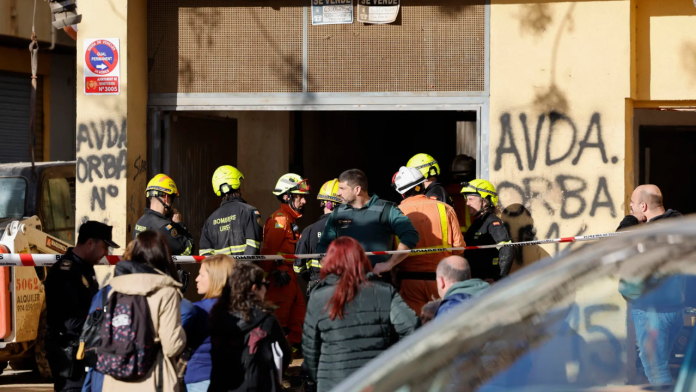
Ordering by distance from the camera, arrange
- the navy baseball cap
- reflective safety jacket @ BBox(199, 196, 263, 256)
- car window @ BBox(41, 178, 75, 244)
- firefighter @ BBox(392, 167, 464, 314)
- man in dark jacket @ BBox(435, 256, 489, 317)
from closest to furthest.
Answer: man in dark jacket @ BBox(435, 256, 489, 317)
the navy baseball cap
firefighter @ BBox(392, 167, 464, 314)
reflective safety jacket @ BBox(199, 196, 263, 256)
car window @ BBox(41, 178, 75, 244)

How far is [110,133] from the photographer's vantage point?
883 cm

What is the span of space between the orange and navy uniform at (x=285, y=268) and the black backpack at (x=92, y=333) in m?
3.39

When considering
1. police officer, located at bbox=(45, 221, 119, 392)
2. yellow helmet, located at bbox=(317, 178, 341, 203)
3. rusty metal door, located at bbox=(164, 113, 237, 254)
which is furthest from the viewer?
rusty metal door, located at bbox=(164, 113, 237, 254)

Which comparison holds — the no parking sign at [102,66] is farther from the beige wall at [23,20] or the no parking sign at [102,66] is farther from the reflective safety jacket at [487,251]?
the beige wall at [23,20]

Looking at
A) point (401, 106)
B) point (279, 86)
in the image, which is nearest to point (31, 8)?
point (279, 86)

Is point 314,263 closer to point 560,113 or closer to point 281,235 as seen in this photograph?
point 281,235

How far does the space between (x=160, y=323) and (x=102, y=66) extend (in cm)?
499

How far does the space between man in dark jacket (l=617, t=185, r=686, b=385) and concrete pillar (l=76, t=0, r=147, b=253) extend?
734cm

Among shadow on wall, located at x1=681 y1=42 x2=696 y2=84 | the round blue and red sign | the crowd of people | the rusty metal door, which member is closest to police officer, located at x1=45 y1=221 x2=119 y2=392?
the crowd of people

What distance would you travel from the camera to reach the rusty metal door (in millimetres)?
9594

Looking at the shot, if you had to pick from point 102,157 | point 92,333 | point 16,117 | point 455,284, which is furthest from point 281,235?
point 16,117

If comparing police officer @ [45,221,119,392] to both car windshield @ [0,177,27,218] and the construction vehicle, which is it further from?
car windshield @ [0,177,27,218]

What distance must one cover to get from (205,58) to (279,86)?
880 millimetres

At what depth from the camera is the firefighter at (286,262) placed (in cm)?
816
